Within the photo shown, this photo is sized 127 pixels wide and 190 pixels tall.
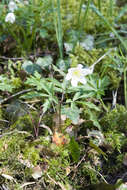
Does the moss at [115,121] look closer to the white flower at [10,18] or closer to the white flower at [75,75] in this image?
the white flower at [75,75]

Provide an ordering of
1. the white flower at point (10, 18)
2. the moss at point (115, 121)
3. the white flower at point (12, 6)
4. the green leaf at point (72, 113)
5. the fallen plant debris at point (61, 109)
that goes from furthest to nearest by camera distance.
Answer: the white flower at point (12, 6), the white flower at point (10, 18), the moss at point (115, 121), the green leaf at point (72, 113), the fallen plant debris at point (61, 109)

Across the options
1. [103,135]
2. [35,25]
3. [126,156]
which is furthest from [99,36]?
[126,156]

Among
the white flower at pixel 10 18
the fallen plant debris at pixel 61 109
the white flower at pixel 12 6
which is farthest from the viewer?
the white flower at pixel 12 6

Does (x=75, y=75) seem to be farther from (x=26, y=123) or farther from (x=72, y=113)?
(x=26, y=123)

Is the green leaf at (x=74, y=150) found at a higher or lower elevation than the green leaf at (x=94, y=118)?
lower

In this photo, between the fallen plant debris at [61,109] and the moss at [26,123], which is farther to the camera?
the moss at [26,123]

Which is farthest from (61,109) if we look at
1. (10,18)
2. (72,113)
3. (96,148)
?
(10,18)

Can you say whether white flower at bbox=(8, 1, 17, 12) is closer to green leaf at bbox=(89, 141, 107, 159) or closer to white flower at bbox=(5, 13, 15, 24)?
white flower at bbox=(5, 13, 15, 24)

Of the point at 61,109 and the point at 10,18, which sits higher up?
the point at 10,18

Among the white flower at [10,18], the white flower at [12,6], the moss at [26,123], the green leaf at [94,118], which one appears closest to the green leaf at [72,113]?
the green leaf at [94,118]

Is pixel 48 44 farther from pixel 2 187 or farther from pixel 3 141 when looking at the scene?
pixel 2 187

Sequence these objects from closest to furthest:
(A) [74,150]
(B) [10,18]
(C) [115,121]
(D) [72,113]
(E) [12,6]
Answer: (A) [74,150] → (D) [72,113] → (C) [115,121] → (B) [10,18] → (E) [12,6]

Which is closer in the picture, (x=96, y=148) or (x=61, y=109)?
(x=96, y=148)

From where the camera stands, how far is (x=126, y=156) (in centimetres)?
203
